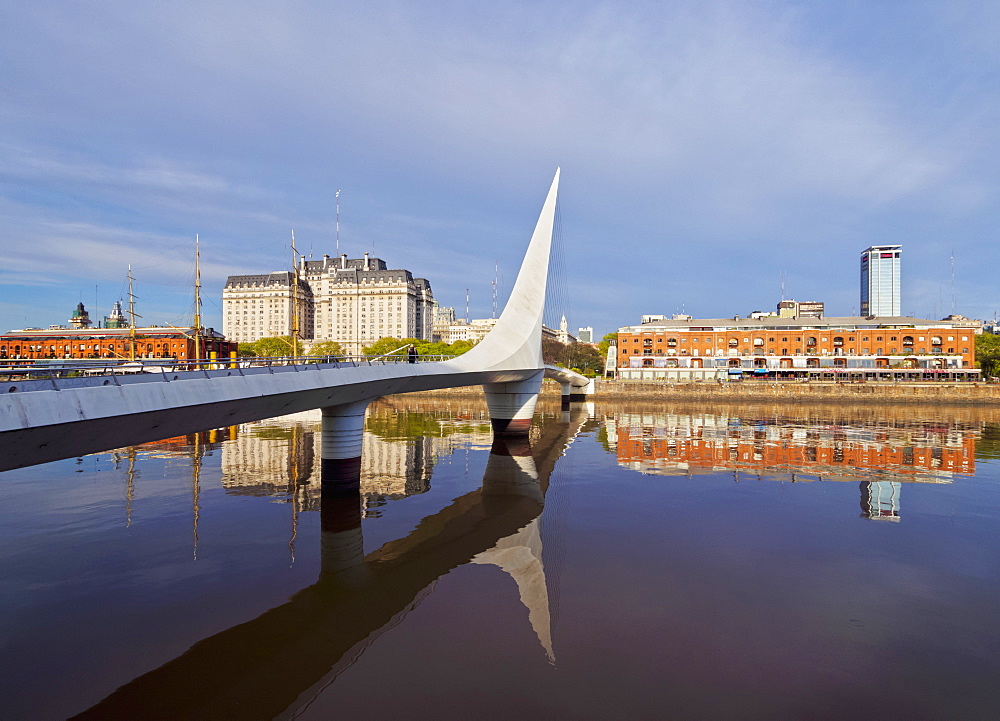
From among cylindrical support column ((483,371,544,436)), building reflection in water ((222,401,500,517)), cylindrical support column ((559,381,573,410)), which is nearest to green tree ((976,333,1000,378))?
cylindrical support column ((559,381,573,410))

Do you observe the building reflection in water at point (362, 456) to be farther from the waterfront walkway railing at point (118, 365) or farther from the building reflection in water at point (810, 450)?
the building reflection in water at point (810, 450)

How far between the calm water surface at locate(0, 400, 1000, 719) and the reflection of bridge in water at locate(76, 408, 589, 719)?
0.05 metres

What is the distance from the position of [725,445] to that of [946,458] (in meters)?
10.1

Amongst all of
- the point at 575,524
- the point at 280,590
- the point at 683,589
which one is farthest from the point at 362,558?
the point at 683,589

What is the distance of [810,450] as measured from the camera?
30859 millimetres

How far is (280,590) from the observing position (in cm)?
1158

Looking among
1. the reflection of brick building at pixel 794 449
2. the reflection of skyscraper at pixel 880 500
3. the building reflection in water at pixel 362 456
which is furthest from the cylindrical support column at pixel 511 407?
the reflection of skyscraper at pixel 880 500

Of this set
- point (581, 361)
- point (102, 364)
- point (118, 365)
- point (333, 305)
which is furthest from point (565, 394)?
point (333, 305)

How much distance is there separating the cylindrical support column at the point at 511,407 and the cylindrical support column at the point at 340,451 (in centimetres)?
1674

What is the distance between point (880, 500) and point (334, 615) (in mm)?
18028

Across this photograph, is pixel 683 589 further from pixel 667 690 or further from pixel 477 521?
pixel 477 521

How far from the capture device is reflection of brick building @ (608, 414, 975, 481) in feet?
84.7

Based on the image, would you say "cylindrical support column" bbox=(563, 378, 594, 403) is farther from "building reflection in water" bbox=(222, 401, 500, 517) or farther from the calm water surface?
the calm water surface

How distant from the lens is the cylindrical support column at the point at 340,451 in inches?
747
